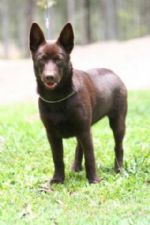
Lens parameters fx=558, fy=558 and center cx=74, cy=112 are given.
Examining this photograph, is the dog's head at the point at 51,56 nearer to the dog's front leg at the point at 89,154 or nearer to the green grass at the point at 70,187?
the dog's front leg at the point at 89,154

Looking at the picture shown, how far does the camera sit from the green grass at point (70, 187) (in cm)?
518

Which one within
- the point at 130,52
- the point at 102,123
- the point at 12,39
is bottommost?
the point at 12,39

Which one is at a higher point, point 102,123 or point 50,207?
point 50,207

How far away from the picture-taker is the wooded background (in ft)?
142

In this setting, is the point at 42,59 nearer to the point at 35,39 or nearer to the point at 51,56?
the point at 51,56

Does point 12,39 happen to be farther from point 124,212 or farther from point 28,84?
point 124,212

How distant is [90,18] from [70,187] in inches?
1608

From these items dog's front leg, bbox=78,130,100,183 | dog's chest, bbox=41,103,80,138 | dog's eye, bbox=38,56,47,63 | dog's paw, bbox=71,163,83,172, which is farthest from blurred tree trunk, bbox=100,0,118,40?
dog's eye, bbox=38,56,47,63

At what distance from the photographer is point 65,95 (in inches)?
241

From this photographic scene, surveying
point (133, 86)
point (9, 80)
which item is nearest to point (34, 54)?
point (133, 86)

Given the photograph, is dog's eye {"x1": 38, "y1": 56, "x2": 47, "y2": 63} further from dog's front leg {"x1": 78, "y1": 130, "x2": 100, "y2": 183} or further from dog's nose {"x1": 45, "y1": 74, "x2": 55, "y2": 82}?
dog's front leg {"x1": 78, "y1": 130, "x2": 100, "y2": 183}

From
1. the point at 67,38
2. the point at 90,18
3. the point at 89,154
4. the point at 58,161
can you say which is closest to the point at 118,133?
the point at 89,154

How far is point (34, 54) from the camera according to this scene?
598cm

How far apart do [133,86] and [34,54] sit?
15896 millimetres
